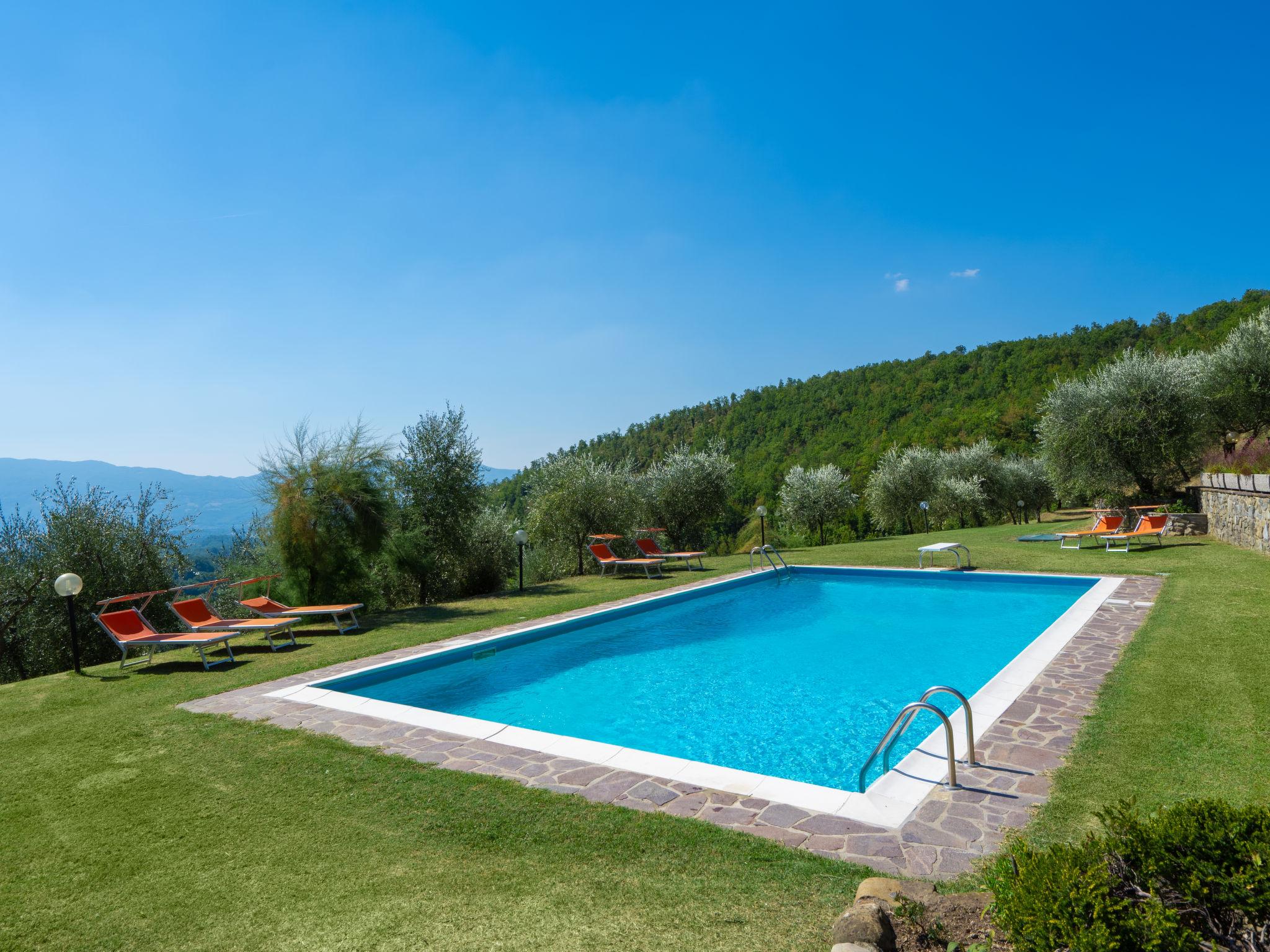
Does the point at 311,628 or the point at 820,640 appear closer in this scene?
the point at 820,640

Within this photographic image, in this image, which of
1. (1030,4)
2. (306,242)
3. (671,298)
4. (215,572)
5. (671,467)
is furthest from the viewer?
(671,467)

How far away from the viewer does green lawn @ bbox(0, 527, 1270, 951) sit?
2.71 metres

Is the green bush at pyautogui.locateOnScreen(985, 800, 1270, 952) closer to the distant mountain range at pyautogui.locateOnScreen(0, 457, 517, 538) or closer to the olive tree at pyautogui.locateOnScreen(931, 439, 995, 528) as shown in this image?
the olive tree at pyautogui.locateOnScreen(931, 439, 995, 528)

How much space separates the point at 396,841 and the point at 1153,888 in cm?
325

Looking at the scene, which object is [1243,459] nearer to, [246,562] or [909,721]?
[909,721]

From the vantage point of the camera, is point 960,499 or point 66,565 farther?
point 960,499

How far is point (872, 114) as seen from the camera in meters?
14.8

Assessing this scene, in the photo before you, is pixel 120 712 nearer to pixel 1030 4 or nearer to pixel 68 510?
pixel 68 510

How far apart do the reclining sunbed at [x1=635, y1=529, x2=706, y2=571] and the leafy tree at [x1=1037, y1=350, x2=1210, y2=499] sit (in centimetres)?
1108

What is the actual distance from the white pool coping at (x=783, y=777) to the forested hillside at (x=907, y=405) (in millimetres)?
31030

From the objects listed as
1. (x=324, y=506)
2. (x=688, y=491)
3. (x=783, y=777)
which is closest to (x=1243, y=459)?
(x=688, y=491)

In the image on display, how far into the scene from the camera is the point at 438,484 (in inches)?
603

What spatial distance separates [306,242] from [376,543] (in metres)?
6.02

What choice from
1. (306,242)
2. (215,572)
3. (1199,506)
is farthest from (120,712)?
(1199,506)
